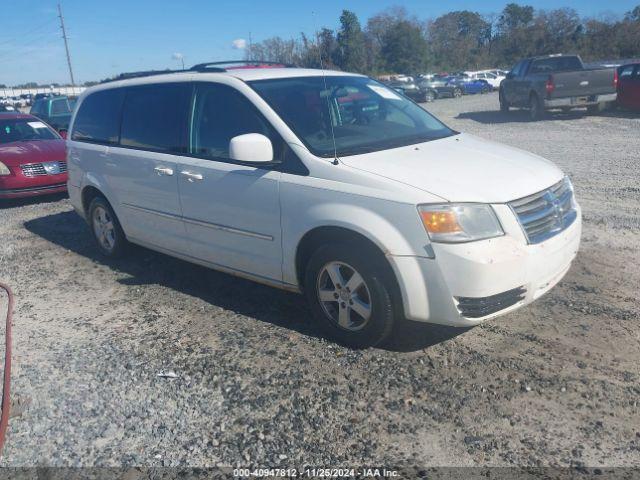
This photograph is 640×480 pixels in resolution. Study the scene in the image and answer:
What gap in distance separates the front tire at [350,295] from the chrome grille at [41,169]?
7.21m

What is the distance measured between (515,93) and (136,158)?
54.3 feet

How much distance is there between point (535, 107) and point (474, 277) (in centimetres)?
1641

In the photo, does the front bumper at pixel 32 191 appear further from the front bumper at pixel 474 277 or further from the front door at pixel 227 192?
the front bumper at pixel 474 277

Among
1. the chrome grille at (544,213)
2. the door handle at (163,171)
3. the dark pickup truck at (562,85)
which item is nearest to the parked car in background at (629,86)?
the dark pickup truck at (562,85)

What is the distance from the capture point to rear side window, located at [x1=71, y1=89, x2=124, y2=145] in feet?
19.1

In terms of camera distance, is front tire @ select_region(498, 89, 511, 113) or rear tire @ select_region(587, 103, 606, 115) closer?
rear tire @ select_region(587, 103, 606, 115)

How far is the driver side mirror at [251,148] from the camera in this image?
13.0 feet

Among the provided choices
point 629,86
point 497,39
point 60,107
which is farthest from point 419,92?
point 497,39

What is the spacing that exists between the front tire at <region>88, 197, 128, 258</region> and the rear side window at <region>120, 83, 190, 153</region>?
883 millimetres

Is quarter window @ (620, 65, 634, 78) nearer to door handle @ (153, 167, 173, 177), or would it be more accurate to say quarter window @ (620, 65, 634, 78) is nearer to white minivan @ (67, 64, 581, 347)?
white minivan @ (67, 64, 581, 347)

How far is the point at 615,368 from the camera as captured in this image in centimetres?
354

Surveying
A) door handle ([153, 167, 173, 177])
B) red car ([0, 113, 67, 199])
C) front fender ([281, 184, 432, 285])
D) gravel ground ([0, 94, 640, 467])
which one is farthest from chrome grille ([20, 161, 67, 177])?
front fender ([281, 184, 432, 285])

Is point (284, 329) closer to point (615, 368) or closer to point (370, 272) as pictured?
point (370, 272)

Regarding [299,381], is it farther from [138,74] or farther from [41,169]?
[41,169]
